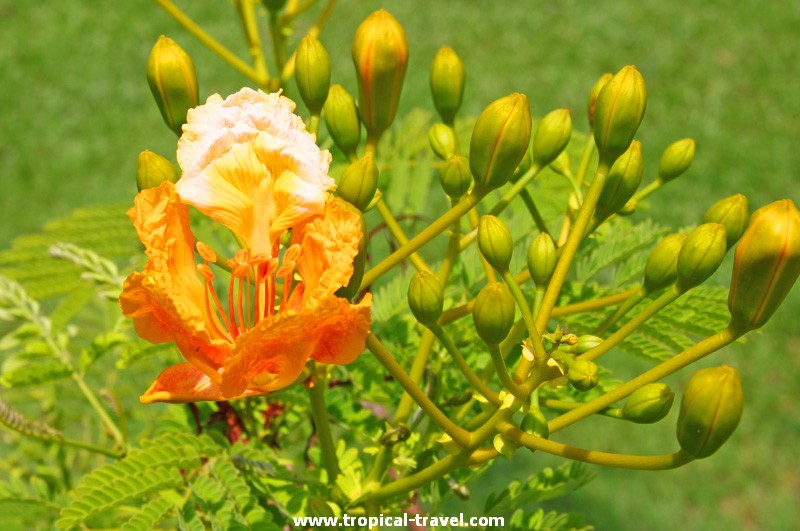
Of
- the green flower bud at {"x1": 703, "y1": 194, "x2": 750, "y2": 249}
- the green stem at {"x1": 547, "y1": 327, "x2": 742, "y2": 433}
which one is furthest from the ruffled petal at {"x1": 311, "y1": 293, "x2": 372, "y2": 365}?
the green flower bud at {"x1": 703, "y1": 194, "x2": 750, "y2": 249}

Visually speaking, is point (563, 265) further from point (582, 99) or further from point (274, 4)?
point (582, 99)

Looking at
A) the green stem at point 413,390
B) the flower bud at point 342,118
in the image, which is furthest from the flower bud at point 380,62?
the green stem at point 413,390

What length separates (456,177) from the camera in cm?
111

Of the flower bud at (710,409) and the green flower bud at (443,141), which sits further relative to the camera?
the green flower bud at (443,141)

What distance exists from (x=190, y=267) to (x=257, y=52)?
828mm

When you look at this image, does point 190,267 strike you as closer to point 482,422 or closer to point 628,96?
point 482,422

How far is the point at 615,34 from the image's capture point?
5.65 m

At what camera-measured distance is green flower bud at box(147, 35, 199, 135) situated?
3.73ft

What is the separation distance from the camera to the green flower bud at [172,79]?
1.14 meters

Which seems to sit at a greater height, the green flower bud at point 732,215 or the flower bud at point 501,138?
the flower bud at point 501,138

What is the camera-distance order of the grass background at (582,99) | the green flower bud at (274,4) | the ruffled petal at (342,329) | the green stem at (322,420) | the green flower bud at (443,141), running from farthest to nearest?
the grass background at (582,99) → the green flower bud at (274,4) → the green flower bud at (443,141) → the green stem at (322,420) → the ruffled petal at (342,329)

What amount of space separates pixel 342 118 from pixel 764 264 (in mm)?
506

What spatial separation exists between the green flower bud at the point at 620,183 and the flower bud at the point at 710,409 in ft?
0.84

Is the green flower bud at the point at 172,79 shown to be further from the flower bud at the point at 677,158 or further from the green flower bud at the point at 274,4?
the flower bud at the point at 677,158
